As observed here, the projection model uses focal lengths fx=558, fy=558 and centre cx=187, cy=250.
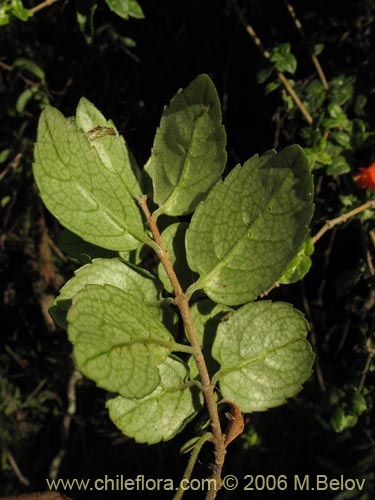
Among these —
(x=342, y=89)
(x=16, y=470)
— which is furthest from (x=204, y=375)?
(x=16, y=470)

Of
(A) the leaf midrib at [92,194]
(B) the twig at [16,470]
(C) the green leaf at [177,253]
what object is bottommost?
(B) the twig at [16,470]

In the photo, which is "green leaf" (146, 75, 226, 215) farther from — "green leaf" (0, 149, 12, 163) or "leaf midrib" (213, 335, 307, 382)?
"green leaf" (0, 149, 12, 163)

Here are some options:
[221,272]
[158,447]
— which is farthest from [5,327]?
[221,272]

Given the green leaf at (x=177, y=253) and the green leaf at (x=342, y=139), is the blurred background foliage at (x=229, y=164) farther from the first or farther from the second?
the green leaf at (x=177, y=253)

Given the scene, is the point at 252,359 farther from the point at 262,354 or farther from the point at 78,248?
the point at 78,248

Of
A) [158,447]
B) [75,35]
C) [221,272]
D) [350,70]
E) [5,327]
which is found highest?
[75,35]

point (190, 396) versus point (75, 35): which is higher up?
point (75, 35)

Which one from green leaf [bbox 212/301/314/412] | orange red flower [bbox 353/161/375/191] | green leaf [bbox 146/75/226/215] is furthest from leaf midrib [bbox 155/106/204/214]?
orange red flower [bbox 353/161/375/191]

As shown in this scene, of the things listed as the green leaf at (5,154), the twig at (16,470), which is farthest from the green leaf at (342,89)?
the twig at (16,470)

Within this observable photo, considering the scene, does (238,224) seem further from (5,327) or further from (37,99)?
(5,327)
